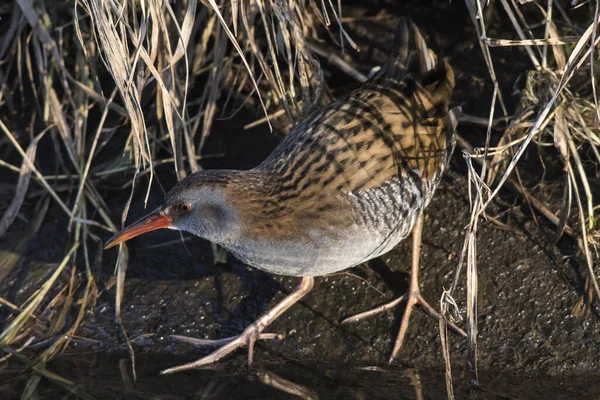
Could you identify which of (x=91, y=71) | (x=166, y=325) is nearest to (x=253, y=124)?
(x=91, y=71)

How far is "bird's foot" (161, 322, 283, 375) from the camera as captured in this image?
345 cm

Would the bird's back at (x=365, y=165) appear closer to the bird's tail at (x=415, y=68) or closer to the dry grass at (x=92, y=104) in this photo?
the bird's tail at (x=415, y=68)

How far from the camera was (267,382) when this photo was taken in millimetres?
3352

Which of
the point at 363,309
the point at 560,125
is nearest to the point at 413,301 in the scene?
the point at 363,309

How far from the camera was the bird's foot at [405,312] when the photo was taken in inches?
134

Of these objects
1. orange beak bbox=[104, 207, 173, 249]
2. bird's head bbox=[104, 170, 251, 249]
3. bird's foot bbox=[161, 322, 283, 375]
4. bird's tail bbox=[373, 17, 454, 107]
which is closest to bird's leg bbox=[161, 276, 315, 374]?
bird's foot bbox=[161, 322, 283, 375]

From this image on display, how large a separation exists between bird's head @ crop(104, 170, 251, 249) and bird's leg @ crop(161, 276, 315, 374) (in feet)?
1.39

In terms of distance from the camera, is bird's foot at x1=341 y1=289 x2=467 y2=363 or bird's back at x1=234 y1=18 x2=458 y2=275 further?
bird's foot at x1=341 y1=289 x2=467 y2=363

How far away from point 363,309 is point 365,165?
2.20 feet

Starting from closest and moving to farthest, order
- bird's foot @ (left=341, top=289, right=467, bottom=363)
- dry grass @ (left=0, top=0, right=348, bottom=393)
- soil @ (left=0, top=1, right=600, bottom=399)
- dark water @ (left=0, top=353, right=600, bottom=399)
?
dark water @ (left=0, top=353, right=600, bottom=399)
soil @ (left=0, top=1, right=600, bottom=399)
bird's foot @ (left=341, top=289, right=467, bottom=363)
dry grass @ (left=0, top=0, right=348, bottom=393)

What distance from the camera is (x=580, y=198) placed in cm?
362

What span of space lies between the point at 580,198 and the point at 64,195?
2.35 m

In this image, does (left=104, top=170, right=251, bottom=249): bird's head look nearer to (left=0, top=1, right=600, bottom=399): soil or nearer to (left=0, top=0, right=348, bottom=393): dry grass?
(left=0, top=0, right=348, bottom=393): dry grass

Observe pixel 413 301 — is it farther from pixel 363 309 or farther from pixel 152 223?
pixel 152 223
